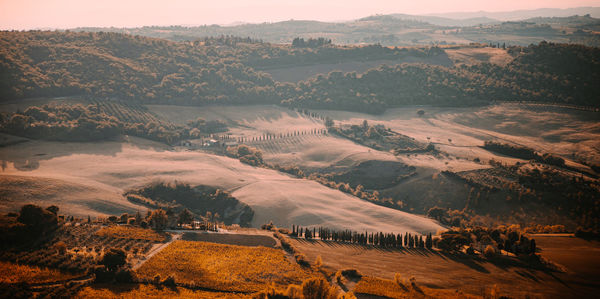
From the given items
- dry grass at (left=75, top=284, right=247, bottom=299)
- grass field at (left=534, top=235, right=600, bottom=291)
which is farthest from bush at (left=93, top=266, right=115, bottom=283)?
grass field at (left=534, top=235, right=600, bottom=291)

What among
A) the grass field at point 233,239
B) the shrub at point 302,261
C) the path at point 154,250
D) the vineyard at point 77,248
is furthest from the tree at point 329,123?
the vineyard at point 77,248

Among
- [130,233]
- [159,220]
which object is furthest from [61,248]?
[159,220]

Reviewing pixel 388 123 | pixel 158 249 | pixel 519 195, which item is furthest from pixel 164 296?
pixel 388 123

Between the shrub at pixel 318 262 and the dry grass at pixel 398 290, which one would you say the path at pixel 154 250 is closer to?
the shrub at pixel 318 262

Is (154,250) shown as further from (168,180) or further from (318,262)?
(168,180)

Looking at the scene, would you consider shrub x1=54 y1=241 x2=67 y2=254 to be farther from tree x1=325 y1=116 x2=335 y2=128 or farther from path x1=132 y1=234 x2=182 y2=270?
tree x1=325 y1=116 x2=335 y2=128

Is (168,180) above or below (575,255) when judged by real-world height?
above
